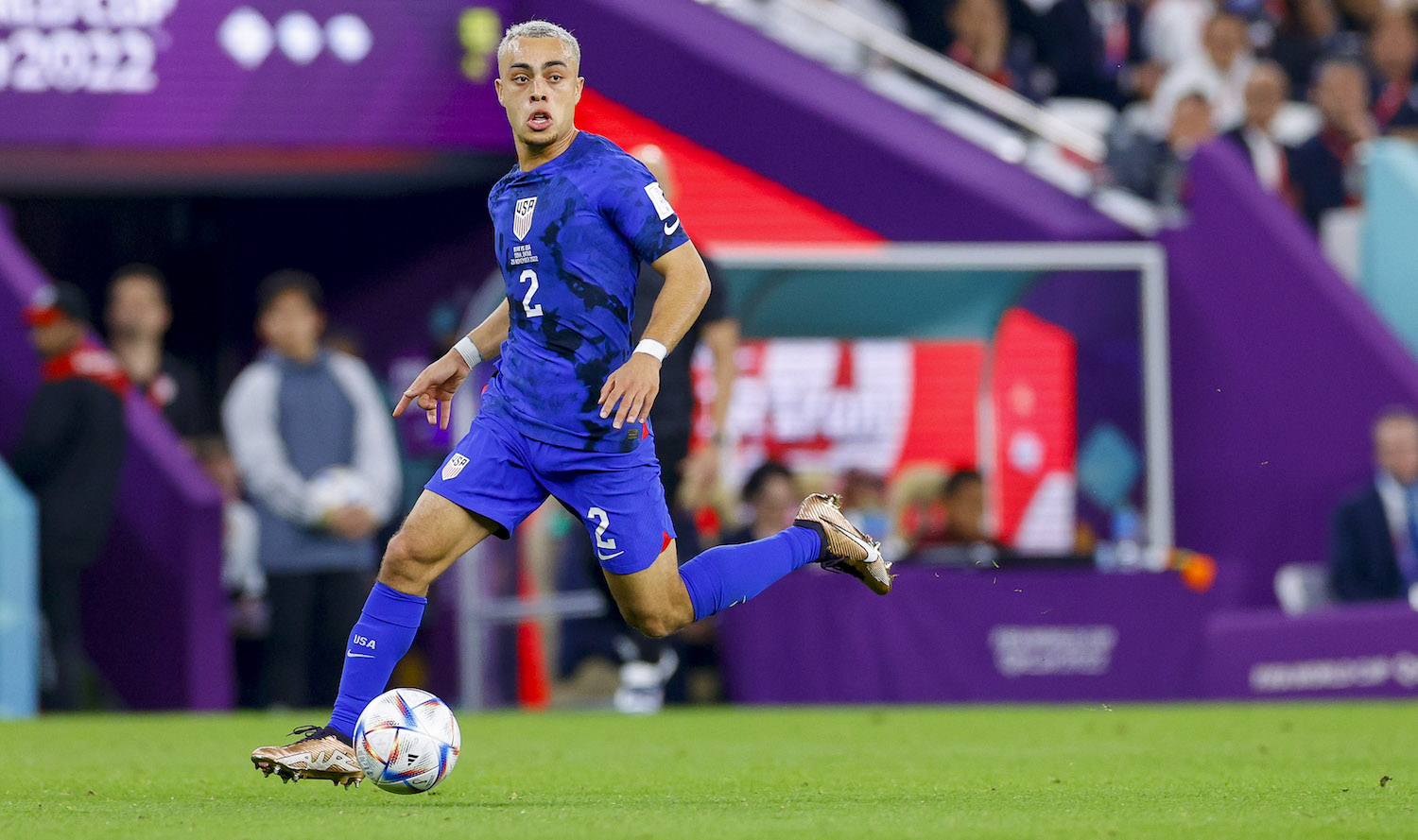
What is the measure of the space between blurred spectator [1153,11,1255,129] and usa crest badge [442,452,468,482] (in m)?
11.1

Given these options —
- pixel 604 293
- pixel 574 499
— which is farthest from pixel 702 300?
pixel 574 499

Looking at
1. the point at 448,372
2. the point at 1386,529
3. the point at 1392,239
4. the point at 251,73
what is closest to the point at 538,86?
the point at 448,372

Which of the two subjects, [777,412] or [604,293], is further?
[777,412]

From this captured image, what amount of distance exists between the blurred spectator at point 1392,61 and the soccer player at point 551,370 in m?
11.9

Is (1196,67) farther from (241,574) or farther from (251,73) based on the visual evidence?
(241,574)

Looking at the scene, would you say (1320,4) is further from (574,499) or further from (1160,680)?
(574,499)

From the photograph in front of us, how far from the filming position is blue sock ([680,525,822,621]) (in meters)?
6.41

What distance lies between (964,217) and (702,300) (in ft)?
27.2

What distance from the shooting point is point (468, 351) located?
21.3ft

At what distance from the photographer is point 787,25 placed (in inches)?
614

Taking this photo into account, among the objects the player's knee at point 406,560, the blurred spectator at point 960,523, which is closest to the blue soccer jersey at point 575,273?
the player's knee at point 406,560

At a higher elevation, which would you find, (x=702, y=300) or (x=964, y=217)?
(x=964, y=217)

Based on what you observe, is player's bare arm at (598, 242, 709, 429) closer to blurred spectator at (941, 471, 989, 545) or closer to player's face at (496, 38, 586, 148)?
player's face at (496, 38, 586, 148)

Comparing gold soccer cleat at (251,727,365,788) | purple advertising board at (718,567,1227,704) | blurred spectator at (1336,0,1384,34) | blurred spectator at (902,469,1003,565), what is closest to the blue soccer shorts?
gold soccer cleat at (251,727,365,788)
